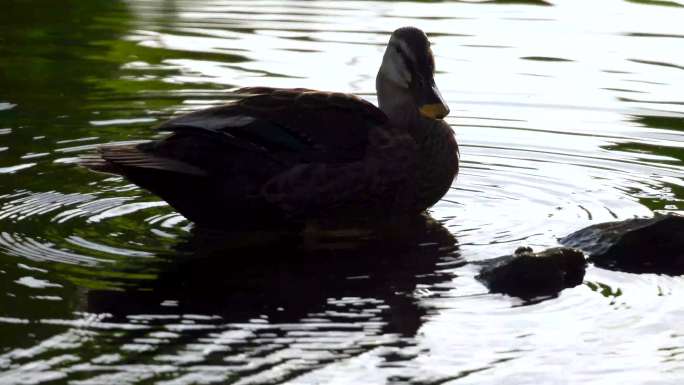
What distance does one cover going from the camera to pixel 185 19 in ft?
47.5

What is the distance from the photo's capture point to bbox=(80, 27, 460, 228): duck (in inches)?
292

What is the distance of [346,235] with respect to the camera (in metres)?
7.61

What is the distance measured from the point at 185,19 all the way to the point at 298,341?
29.9 ft

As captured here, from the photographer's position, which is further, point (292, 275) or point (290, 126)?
point (290, 126)

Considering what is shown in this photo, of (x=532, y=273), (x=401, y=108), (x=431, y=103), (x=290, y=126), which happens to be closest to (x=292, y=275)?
(x=290, y=126)

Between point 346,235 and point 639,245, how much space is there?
154 centimetres

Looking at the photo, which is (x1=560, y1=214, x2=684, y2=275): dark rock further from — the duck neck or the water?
the duck neck

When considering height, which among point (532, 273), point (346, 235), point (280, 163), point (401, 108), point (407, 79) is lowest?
point (346, 235)

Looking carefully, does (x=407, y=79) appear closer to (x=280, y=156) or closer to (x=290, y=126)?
(x=290, y=126)

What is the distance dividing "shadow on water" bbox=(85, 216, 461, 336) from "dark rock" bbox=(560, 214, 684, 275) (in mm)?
702

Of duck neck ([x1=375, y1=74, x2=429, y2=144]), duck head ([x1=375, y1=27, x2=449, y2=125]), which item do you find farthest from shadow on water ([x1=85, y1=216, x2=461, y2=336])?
duck head ([x1=375, y1=27, x2=449, y2=125])

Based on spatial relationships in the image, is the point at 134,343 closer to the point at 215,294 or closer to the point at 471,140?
the point at 215,294

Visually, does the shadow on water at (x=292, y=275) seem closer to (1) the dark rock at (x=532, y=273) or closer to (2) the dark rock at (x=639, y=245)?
(1) the dark rock at (x=532, y=273)

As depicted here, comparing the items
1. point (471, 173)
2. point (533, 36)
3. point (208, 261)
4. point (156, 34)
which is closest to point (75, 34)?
point (156, 34)
